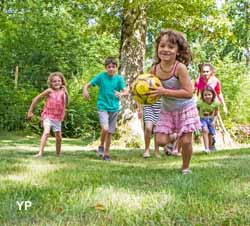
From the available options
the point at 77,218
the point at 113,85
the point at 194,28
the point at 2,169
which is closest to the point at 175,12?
the point at 194,28

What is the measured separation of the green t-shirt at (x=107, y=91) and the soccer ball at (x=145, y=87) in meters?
2.32

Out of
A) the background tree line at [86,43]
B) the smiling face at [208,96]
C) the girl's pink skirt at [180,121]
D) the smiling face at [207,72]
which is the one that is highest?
the background tree line at [86,43]

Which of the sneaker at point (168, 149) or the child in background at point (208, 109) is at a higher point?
the child in background at point (208, 109)

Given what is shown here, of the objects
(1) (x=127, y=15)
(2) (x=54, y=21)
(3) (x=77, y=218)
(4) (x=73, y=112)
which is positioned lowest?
(3) (x=77, y=218)

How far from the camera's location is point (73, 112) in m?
14.1

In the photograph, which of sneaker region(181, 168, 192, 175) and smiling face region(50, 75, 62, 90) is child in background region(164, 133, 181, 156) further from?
sneaker region(181, 168, 192, 175)

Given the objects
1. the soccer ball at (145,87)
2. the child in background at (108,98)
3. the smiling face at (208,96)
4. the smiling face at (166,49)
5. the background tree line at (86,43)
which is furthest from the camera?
the background tree line at (86,43)

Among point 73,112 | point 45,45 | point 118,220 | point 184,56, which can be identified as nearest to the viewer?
point 118,220

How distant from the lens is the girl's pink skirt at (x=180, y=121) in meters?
4.87

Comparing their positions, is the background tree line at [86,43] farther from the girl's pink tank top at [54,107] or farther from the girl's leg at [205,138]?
the girl's pink tank top at [54,107]

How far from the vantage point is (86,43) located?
19.7m

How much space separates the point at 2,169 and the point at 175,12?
7.01 metres

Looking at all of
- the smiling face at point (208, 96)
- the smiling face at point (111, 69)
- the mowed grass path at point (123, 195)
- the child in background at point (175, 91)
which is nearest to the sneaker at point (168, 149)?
the smiling face at point (208, 96)

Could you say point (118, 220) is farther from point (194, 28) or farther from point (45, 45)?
point (45, 45)
